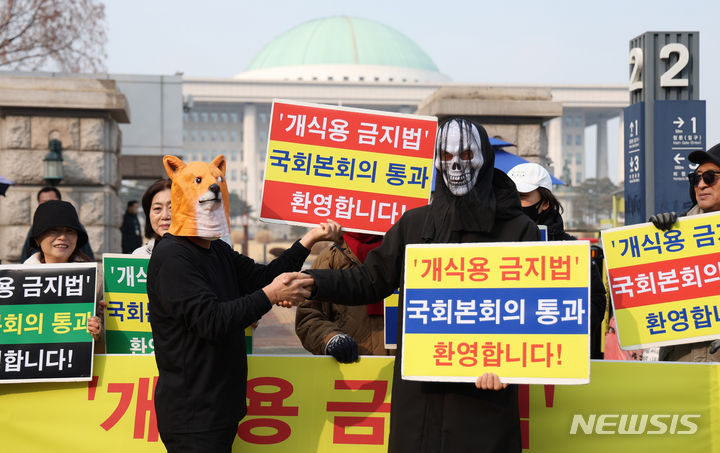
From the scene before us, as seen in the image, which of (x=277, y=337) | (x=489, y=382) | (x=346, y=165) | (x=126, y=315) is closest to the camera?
(x=489, y=382)

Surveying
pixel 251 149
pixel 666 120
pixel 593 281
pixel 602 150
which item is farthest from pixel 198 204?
pixel 602 150

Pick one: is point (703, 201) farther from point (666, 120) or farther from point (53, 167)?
point (53, 167)

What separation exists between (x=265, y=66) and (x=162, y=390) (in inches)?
5760

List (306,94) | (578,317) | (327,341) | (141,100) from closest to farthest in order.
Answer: (578,317), (327,341), (141,100), (306,94)

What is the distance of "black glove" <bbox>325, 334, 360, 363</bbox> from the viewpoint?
384cm

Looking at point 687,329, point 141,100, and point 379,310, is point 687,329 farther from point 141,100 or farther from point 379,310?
point 141,100

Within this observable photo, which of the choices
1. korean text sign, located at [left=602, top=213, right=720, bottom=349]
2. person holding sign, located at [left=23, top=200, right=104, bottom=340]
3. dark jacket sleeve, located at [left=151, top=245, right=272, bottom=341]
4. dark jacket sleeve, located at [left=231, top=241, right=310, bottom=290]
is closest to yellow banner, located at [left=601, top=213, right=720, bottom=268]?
korean text sign, located at [left=602, top=213, right=720, bottom=349]

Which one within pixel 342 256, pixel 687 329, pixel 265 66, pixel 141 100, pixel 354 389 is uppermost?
pixel 265 66

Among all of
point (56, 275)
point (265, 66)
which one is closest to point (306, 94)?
point (265, 66)

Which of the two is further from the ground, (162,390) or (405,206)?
(405,206)

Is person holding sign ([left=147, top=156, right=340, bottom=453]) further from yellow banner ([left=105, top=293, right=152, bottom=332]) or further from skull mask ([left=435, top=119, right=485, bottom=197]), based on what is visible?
yellow banner ([left=105, top=293, right=152, bottom=332])

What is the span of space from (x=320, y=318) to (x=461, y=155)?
1.33m

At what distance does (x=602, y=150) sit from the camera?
131875 mm

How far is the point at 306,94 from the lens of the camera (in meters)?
107
